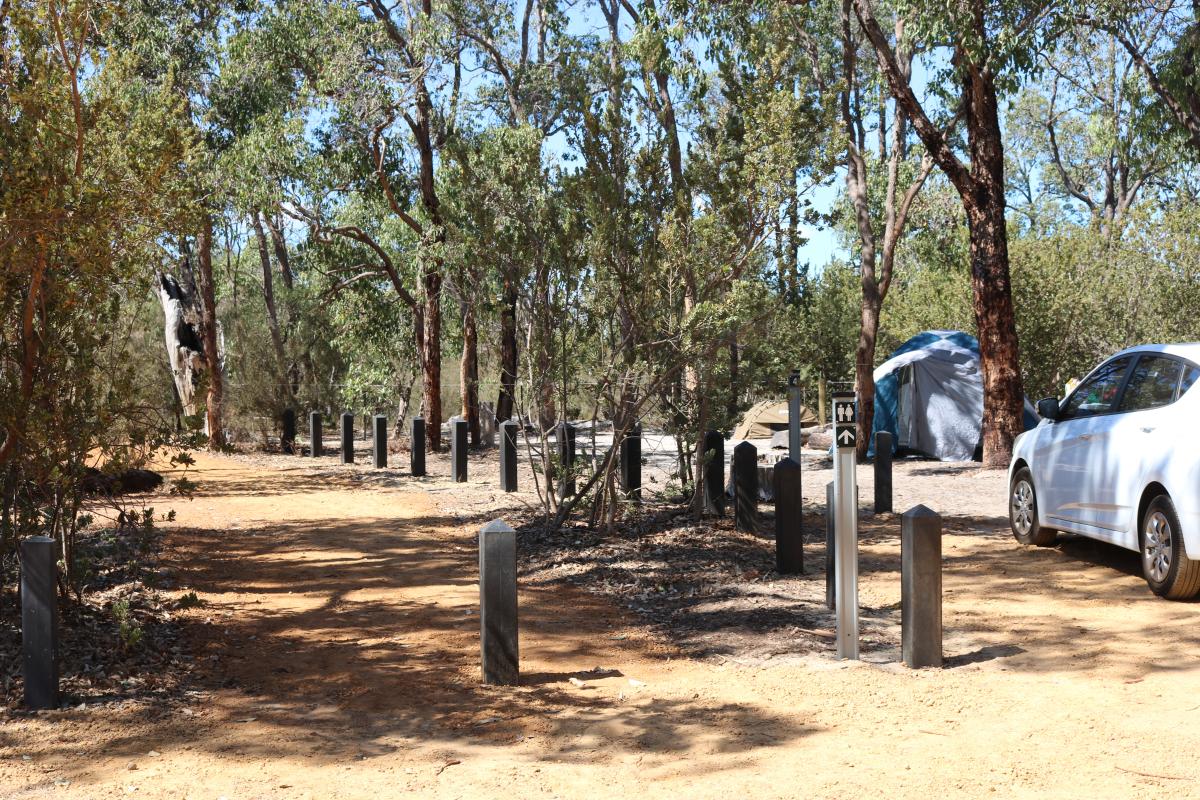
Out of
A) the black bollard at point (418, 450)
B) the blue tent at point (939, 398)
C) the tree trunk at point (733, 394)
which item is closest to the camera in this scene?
the tree trunk at point (733, 394)

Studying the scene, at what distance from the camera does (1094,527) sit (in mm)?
8703

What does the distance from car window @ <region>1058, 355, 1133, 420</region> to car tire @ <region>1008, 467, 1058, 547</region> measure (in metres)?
0.84

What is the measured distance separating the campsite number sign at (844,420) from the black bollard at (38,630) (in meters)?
4.26

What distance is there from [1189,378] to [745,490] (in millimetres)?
4142

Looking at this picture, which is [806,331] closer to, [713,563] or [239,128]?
[239,128]

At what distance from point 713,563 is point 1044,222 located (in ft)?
108

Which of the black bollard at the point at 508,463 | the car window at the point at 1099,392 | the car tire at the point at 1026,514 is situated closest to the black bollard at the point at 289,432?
the black bollard at the point at 508,463

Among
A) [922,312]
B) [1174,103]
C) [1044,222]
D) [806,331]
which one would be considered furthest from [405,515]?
[1044,222]

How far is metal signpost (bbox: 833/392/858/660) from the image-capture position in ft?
21.3

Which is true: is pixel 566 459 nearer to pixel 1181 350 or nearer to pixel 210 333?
pixel 1181 350

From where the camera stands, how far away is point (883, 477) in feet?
41.3

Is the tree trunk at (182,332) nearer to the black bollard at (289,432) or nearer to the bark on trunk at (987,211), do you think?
the black bollard at (289,432)

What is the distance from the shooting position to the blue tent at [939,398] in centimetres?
2127

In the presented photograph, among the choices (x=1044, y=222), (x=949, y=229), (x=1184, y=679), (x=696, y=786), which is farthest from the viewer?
(x=1044, y=222)
